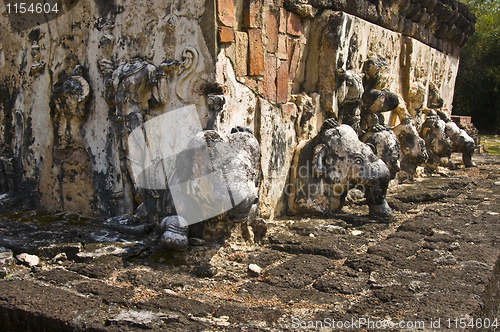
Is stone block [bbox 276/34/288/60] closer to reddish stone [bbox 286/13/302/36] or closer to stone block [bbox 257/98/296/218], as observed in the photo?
reddish stone [bbox 286/13/302/36]

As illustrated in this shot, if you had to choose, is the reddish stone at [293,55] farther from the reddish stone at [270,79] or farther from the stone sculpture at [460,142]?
the stone sculpture at [460,142]

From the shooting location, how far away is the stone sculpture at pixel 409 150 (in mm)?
6629

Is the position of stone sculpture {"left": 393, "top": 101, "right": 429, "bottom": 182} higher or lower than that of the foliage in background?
lower

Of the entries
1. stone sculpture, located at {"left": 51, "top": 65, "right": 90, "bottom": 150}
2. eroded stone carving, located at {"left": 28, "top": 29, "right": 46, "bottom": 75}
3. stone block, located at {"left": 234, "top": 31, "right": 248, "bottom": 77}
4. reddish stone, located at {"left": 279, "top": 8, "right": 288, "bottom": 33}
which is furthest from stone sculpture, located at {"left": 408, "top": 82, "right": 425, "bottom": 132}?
eroded stone carving, located at {"left": 28, "top": 29, "right": 46, "bottom": 75}

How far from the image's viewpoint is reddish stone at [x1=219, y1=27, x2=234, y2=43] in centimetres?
363

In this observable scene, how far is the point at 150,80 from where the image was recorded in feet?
12.4

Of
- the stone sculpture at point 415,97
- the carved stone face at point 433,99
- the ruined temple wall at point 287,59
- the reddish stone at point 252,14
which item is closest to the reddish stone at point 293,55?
the ruined temple wall at point 287,59

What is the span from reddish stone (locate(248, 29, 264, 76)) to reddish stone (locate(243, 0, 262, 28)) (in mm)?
58

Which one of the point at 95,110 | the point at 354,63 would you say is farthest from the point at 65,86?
the point at 354,63

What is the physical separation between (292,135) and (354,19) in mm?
1993

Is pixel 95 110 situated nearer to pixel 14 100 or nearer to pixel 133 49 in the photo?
pixel 133 49

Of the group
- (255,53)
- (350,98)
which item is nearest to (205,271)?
(255,53)

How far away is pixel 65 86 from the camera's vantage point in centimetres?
415

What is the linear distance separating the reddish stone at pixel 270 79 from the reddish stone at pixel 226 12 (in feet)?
2.26
